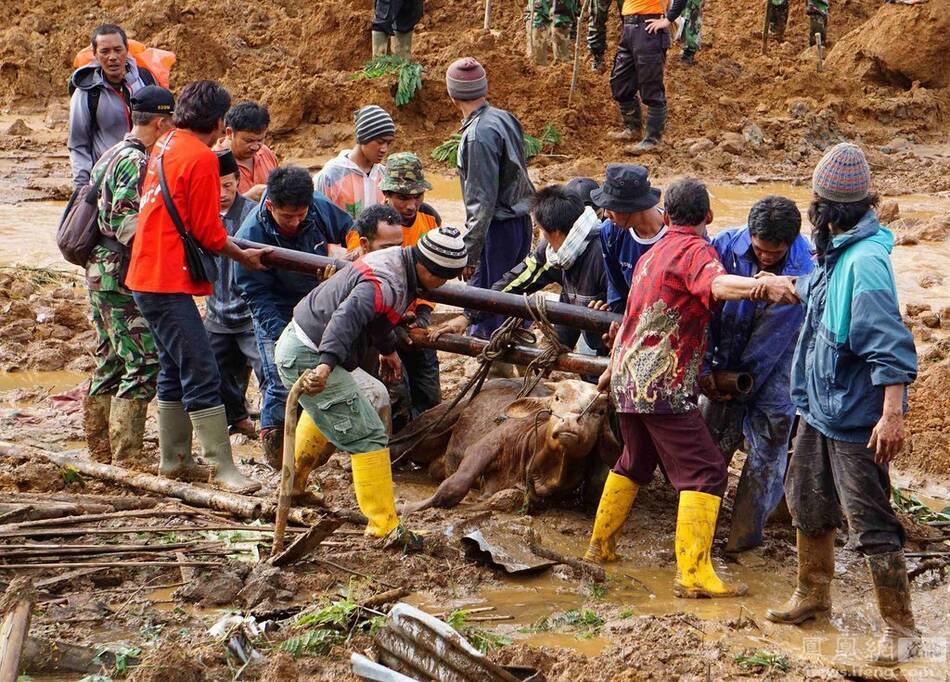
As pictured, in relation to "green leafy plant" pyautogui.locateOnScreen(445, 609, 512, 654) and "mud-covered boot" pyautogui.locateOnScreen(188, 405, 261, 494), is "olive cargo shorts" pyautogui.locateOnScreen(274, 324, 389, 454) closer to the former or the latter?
"mud-covered boot" pyautogui.locateOnScreen(188, 405, 261, 494)

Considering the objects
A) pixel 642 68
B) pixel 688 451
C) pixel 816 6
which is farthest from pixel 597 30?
pixel 688 451

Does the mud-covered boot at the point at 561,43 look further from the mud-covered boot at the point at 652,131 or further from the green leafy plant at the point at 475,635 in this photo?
the green leafy plant at the point at 475,635

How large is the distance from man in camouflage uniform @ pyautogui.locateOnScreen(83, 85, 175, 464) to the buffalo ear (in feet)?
6.81

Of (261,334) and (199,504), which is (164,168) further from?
(199,504)

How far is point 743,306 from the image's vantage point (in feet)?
20.4

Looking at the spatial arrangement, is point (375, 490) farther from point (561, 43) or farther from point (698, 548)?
point (561, 43)

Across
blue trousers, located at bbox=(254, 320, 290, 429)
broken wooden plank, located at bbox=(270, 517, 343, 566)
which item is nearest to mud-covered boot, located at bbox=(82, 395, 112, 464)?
blue trousers, located at bbox=(254, 320, 290, 429)

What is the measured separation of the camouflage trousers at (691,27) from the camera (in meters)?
18.7

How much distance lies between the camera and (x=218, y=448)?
23.5 feet

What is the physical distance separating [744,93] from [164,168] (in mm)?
12927

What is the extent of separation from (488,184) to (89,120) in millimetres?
2700

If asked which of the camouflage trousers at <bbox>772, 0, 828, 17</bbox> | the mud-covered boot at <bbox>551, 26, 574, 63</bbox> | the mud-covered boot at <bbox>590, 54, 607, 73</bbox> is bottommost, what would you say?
the mud-covered boot at <bbox>590, 54, 607, 73</bbox>

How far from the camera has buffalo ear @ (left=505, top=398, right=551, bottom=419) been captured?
7312 millimetres

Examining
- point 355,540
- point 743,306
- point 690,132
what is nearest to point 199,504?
point 355,540
